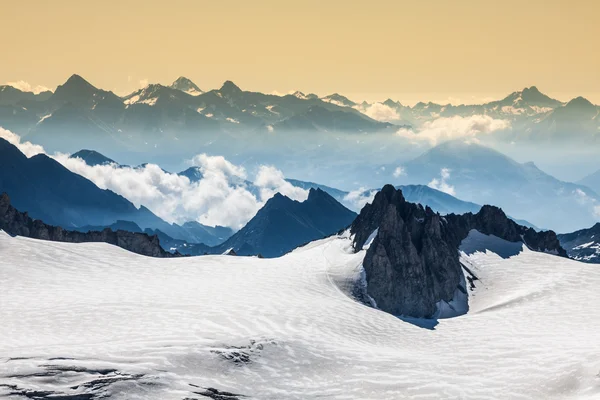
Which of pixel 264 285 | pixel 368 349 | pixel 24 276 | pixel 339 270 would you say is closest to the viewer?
pixel 368 349

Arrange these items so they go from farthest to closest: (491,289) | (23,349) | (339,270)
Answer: (491,289)
(339,270)
(23,349)

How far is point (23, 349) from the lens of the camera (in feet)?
279

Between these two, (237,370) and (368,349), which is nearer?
(237,370)

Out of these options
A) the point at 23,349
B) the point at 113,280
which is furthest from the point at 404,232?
the point at 23,349

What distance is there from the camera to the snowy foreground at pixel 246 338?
272 ft

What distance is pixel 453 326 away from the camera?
160000 mm

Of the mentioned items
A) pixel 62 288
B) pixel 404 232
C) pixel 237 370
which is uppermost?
pixel 404 232

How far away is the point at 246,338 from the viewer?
333 feet

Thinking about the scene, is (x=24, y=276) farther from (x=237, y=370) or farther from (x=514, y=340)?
(x=514, y=340)

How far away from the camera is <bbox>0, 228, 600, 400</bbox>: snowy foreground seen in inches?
3268

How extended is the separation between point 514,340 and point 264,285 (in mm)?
A: 52494

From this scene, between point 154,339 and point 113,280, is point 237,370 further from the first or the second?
point 113,280

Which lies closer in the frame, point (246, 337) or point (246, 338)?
point (246, 338)

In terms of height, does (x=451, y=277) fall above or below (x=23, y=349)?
above
